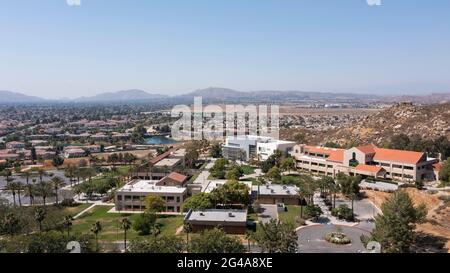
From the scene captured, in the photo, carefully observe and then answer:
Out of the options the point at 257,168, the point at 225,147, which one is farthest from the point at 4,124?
the point at 257,168

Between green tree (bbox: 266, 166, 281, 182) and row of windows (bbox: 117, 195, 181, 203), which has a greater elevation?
green tree (bbox: 266, 166, 281, 182)

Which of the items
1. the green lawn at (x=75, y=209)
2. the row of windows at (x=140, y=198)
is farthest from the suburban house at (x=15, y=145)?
the row of windows at (x=140, y=198)

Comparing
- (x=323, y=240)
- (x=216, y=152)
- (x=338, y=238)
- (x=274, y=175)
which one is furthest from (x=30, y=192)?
(x=216, y=152)

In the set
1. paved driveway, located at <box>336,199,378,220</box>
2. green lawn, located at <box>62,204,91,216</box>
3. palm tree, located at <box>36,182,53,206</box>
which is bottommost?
green lawn, located at <box>62,204,91,216</box>

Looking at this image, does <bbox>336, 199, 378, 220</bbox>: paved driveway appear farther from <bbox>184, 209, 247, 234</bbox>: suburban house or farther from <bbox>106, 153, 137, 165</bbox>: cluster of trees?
<bbox>106, 153, 137, 165</bbox>: cluster of trees

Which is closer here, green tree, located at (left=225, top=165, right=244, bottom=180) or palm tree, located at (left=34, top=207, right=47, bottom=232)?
palm tree, located at (left=34, top=207, right=47, bottom=232)

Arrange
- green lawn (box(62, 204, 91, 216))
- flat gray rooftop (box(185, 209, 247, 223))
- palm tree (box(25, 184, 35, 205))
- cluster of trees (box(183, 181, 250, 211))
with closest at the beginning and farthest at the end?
flat gray rooftop (box(185, 209, 247, 223)) → cluster of trees (box(183, 181, 250, 211)) → green lawn (box(62, 204, 91, 216)) → palm tree (box(25, 184, 35, 205))

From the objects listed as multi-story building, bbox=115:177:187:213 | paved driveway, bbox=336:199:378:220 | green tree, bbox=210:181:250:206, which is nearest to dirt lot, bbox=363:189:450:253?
paved driveway, bbox=336:199:378:220

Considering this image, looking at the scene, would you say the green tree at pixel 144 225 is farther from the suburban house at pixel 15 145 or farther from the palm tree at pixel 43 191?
the suburban house at pixel 15 145
